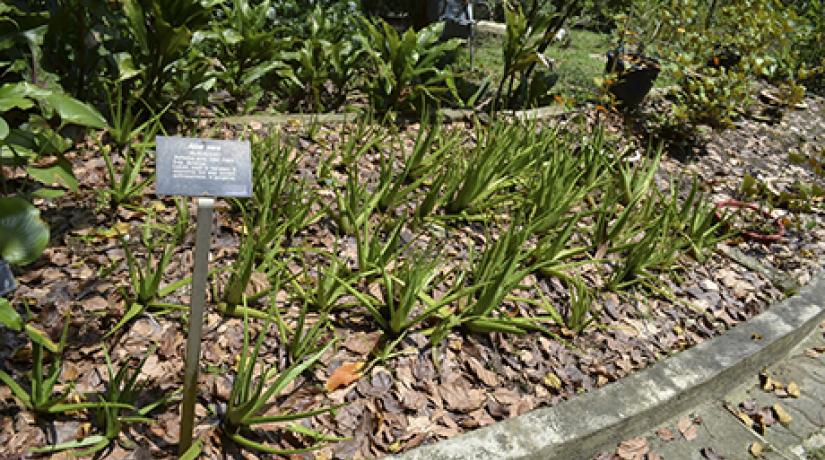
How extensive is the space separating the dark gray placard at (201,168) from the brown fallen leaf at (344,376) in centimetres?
79

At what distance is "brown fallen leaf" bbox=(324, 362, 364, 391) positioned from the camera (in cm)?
213

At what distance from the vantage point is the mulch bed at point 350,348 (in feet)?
6.39

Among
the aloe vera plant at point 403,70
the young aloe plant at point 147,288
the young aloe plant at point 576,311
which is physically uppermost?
the aloe vera plant at point 403,70

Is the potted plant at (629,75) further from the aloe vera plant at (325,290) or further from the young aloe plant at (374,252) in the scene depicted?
the aloe vera plant at (325,290)

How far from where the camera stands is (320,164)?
314 centimetres

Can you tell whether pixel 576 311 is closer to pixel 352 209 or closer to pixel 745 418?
pixel 745 418

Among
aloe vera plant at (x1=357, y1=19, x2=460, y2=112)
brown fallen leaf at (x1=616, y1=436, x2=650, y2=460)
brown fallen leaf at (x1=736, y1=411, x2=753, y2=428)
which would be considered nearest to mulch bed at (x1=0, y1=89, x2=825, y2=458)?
brown fallen leaf at (x1=616, y1=436, x2=650, y2=460)

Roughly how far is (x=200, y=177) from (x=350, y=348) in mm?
926

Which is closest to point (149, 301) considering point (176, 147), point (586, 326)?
point (176, 147)

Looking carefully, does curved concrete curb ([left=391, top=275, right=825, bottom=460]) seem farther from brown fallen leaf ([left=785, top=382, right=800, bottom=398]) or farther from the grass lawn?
the grass lawn

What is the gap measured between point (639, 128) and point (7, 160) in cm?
398

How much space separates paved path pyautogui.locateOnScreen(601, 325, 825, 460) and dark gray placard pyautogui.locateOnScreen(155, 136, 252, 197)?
1.71 meters

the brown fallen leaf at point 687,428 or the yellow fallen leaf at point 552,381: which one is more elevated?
the yellow fallen leaf at point 552,381

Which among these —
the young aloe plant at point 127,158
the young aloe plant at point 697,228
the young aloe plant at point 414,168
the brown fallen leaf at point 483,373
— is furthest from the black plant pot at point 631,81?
the young aloe plant at point 127,158
